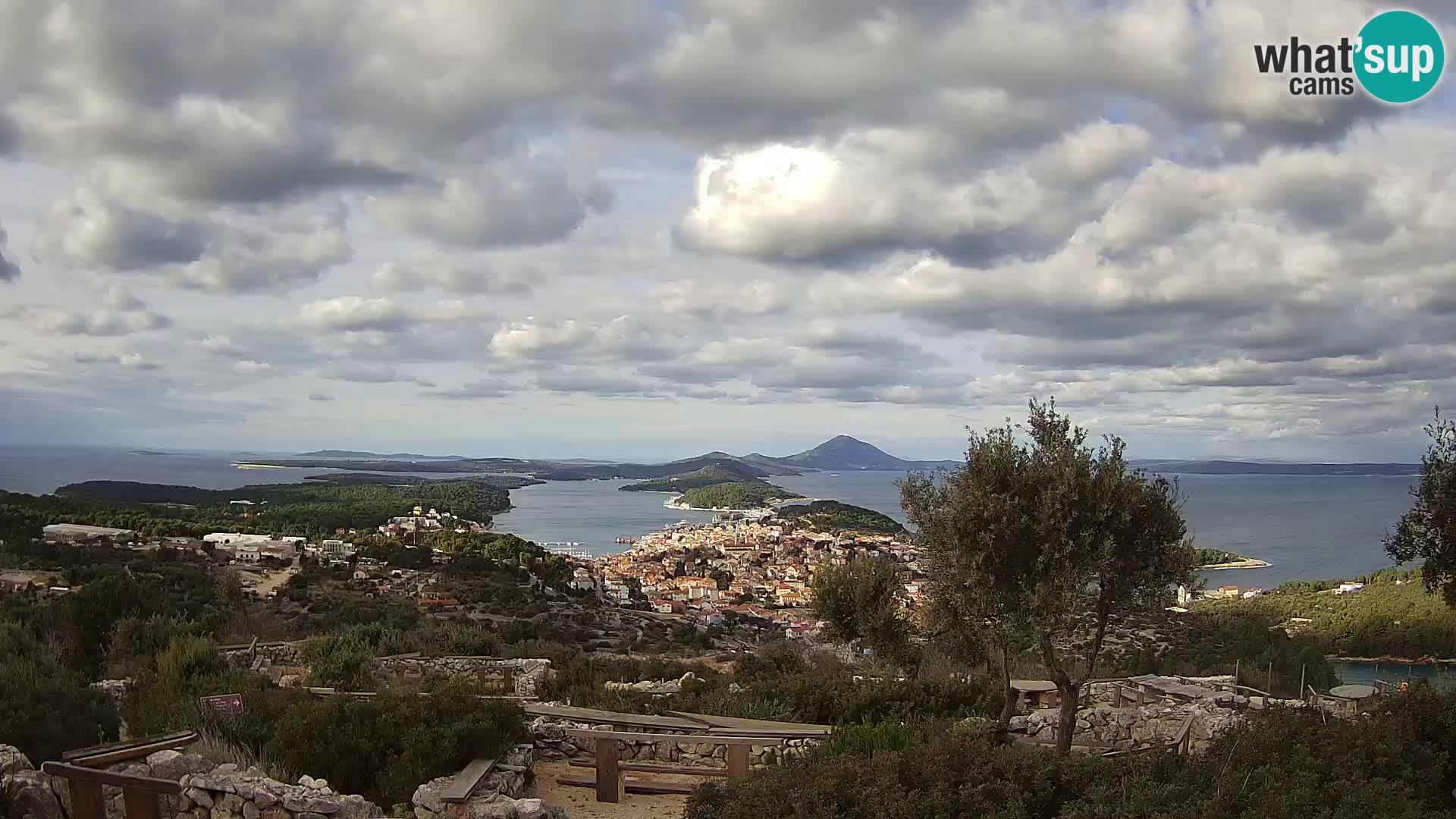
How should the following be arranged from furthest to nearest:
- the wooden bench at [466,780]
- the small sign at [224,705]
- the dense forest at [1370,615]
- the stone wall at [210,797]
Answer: the dense forest at [1370,615] → the small sign at [224,705] → the wooden bench at [466,780] → the stone wall at [210,797]

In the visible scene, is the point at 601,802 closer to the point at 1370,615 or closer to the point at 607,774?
the point at 607,774

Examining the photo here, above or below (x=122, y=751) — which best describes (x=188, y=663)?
below

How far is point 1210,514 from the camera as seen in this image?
118m

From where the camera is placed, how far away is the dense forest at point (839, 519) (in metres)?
68.2

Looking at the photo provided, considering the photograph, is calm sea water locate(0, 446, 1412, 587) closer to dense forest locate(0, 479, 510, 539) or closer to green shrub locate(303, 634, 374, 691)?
dense forest locate(0, 479, 510, 539)

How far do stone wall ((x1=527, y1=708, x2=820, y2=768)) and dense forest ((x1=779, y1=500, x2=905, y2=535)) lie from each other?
55.3 metres

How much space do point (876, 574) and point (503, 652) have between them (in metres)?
6.77

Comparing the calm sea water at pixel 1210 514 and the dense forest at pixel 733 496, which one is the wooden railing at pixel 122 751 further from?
the dense forest at pixel 733 496

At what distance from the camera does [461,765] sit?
7.13 m

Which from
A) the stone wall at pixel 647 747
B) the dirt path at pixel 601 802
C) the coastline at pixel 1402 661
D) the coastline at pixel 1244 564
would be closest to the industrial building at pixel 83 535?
the stone wall at pixel 647 747

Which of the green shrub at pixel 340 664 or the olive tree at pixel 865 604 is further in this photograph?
the olive tree at pixel 865 604

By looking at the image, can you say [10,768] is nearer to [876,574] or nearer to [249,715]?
[249,715]

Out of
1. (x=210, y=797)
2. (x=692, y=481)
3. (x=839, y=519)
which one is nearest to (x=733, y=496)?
(x=692, y=481)

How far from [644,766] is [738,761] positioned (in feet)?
3.51
